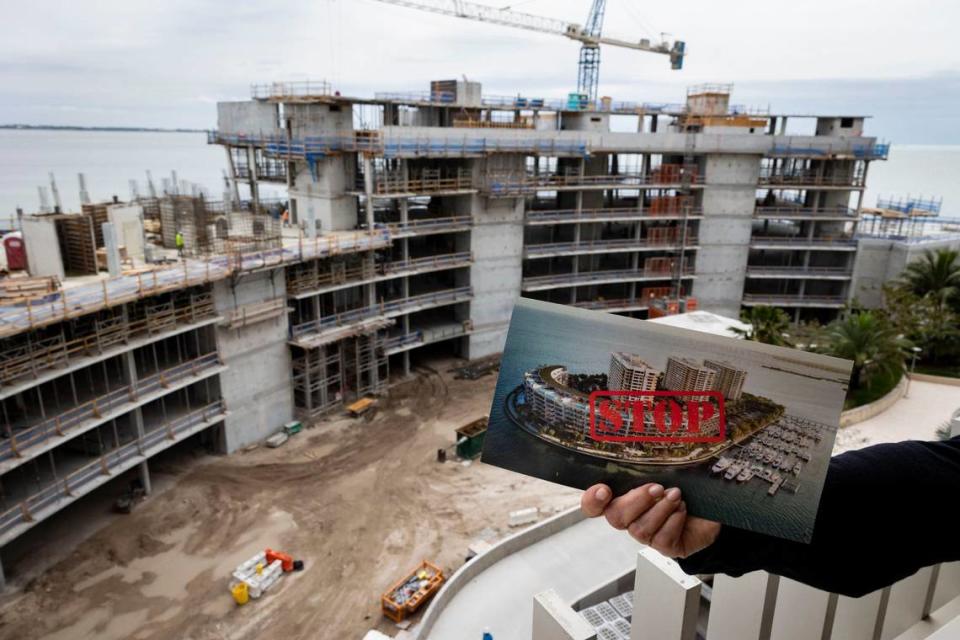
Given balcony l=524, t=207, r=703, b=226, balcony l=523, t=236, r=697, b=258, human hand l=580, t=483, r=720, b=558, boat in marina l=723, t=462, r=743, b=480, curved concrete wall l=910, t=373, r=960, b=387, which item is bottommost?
curved concrete wall l=910, t=373, r=960, b=387

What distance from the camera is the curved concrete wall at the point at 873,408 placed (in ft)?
103

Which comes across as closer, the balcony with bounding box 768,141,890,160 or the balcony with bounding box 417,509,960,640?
the balcony with bounding box 417,509,960,640

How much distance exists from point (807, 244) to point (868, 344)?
1821 cm

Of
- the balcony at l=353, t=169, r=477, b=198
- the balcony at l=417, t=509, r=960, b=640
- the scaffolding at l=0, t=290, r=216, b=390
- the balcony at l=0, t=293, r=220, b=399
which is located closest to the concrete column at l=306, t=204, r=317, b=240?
the balcony at l=353, t=169, r=477, b=198

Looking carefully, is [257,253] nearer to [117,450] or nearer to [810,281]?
[117,450]

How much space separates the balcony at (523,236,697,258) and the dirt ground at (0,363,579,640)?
50.5 ft

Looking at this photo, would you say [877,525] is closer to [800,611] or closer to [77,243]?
[800,611]

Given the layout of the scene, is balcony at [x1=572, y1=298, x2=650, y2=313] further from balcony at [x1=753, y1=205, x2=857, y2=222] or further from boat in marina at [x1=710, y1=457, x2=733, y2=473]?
boat in marina at [x1=710, y1=457, x2=733, y2=473]

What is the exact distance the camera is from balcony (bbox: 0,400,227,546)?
2158 cm

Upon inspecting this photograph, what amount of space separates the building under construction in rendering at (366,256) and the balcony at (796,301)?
0.22 metres

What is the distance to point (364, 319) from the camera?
36.6 meters

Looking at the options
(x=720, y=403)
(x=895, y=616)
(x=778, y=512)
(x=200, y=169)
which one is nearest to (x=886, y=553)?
(x=778, y=512)

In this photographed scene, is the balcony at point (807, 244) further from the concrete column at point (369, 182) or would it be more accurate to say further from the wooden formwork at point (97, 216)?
the wooden formwork at point (97, 216)

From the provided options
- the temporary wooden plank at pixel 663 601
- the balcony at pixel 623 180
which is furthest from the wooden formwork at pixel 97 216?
the temporary wooden plank at pixel 663 601
